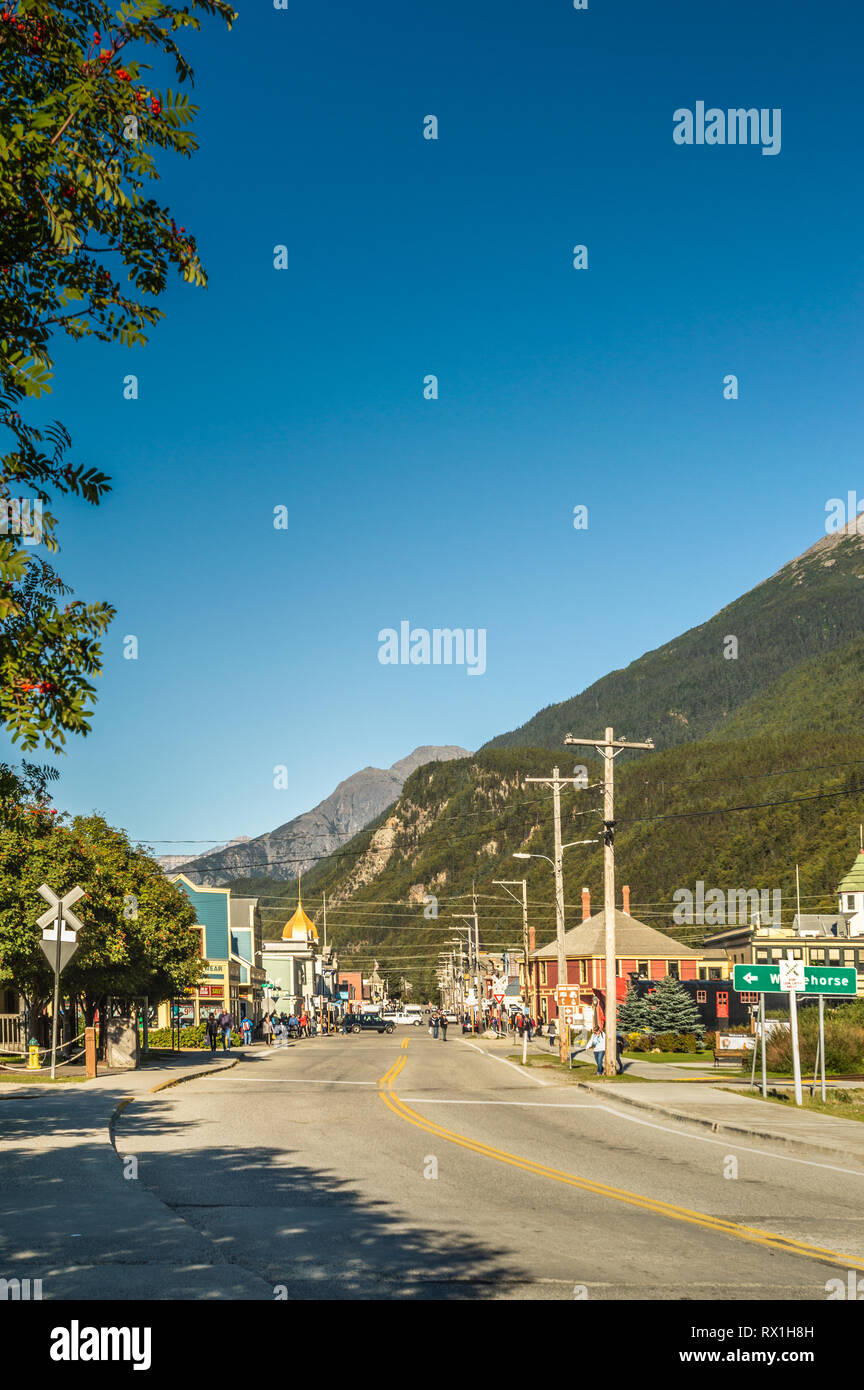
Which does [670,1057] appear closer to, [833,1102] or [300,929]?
[833,1102]

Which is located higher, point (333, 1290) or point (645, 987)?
point (333, 1290)

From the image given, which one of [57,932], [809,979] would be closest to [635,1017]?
[809,979]

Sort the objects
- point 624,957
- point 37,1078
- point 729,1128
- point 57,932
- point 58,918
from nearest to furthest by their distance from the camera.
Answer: point 729,1128, point 57,932, point 58,918, point 37,1078, point 624,957

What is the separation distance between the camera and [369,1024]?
9444 centimetres

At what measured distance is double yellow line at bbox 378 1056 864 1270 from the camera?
430 inches

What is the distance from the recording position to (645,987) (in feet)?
246

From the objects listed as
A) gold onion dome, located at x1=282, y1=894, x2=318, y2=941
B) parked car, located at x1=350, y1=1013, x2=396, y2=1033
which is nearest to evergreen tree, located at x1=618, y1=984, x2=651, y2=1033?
parked car, located at x1=350, y1=1013, x2=396, y2=1033

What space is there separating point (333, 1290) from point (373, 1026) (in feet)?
288

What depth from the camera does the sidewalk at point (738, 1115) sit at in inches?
808

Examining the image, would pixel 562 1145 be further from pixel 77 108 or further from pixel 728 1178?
pixel 77 108

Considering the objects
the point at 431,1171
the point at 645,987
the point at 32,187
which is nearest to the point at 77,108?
the point at 32,187

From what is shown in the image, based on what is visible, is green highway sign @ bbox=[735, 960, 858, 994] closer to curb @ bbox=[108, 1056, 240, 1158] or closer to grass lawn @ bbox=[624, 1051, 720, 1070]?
curb @ bbox=[108, 1056, 240, 1158]

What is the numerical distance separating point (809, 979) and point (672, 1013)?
104 feet

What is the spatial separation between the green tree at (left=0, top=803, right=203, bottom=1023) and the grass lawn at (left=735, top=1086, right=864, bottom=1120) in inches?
684
